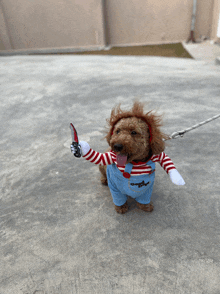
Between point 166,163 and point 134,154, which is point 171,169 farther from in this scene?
point 134,154

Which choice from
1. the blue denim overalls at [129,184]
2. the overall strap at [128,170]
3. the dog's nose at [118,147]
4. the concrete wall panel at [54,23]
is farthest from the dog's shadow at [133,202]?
the concrete wall panel at [54,23]

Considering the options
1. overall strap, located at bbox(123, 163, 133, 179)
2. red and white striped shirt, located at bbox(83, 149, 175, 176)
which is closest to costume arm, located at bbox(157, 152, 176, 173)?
red and white striped shirt, located at bbox(83, 149, 175, 176)

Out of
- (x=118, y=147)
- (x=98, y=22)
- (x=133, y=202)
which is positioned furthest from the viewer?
(x=98, y=22)

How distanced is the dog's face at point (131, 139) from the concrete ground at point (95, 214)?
57cm

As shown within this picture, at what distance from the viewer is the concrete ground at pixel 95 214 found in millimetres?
1418

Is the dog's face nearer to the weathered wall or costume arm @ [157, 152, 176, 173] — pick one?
costume arm @ [157, 152, 176, 173]

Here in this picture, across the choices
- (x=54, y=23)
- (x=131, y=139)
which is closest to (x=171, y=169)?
(x=131, y=139)

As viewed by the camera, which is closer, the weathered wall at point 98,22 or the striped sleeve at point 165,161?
the striped sleeve at point 165,161

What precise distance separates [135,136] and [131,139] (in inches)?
2.3

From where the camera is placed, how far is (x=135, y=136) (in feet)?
4.99

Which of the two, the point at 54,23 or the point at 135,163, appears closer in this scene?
the point at 135,163

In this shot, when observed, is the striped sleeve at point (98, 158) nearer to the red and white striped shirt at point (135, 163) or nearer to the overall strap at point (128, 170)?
the red and white striped shirt at point (135, 163)

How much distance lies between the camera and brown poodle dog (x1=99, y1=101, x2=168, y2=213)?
4.79 ft

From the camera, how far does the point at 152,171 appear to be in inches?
65.7
